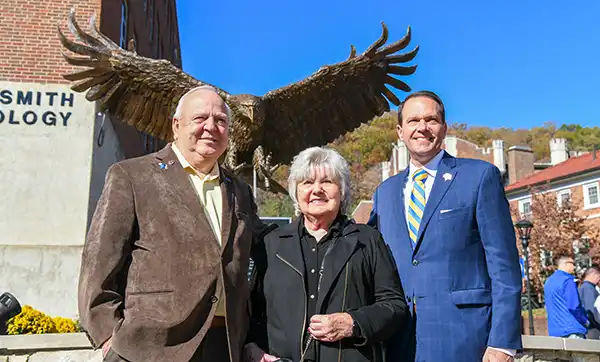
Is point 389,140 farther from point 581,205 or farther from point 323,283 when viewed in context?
point 323,283

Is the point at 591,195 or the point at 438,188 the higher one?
the point at 591,195

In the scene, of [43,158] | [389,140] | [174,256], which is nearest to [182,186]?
[174,256]

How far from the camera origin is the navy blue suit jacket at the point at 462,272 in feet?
7.69

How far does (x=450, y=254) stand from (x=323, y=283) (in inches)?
24.3

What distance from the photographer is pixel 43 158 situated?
1030 cm

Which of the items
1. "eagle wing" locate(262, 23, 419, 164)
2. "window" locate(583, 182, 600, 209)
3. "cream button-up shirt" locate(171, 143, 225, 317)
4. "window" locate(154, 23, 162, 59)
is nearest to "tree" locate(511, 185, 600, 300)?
"window" locate(583, 182, 600, 209)

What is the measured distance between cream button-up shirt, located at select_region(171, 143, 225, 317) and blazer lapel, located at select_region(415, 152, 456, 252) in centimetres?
96

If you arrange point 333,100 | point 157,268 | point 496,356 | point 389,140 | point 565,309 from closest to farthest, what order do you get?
point 157,268 → point 496,356 → point 333,100 → point 565,309 → point 389,140

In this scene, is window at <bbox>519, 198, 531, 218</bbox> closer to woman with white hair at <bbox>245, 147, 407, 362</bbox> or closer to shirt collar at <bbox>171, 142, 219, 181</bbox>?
woman with white hair at <bbox>245, 147, 407, 362</bbox>

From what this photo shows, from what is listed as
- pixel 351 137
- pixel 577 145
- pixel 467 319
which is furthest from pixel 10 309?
pixel 577 145

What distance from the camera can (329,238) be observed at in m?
2.46

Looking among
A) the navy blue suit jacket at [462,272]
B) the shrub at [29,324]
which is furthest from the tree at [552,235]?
the navy blue suit jacket at [462,272]

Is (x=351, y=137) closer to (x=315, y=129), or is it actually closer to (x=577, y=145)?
(x=577, y=145)

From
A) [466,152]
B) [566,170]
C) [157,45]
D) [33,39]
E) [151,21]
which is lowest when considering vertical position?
[33,39]
